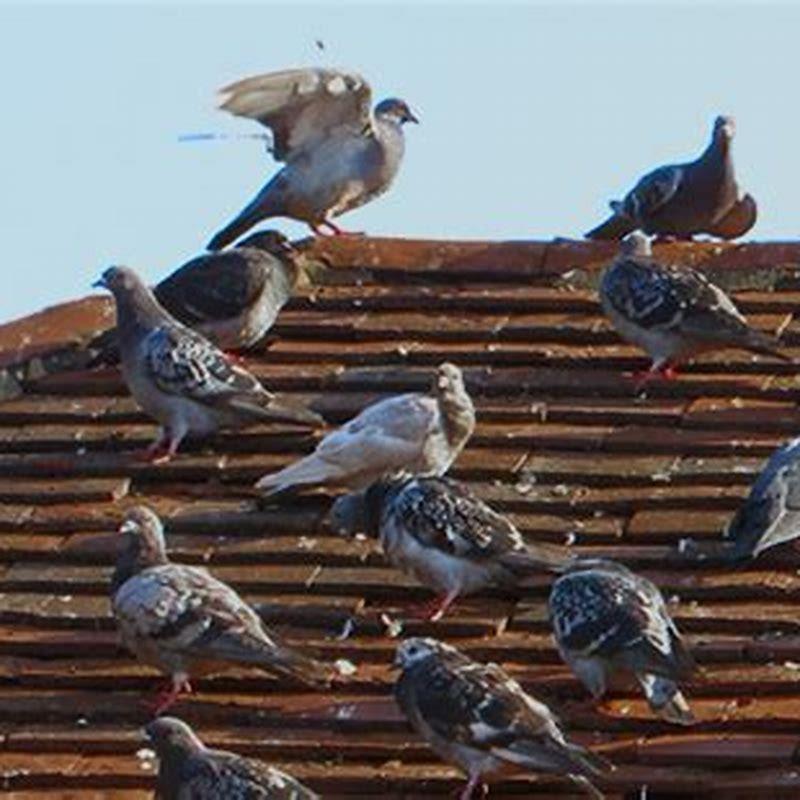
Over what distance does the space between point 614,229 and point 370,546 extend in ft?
13.5

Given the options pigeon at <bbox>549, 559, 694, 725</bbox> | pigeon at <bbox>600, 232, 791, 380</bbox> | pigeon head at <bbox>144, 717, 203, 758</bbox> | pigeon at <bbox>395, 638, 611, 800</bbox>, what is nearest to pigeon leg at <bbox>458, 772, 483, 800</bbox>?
pigeon at <bbox>395, 638, 611, 800</bbox>

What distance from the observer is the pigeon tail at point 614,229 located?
1662cm

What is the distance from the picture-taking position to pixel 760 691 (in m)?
11.7

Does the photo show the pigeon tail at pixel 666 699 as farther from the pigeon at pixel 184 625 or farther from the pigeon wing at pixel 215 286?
the pigeon wing at pixel 215 286

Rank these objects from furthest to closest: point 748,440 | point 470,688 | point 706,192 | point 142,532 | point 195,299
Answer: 1. point 706,192
2. point 195,299
3. point 748,440
4. point 142,532
5. point 470,688

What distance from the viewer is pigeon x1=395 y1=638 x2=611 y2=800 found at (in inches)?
442

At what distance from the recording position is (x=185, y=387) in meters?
14.2

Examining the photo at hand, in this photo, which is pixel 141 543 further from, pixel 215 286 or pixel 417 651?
pixel 215 286

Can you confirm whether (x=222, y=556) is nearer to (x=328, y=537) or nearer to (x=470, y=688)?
(x=328, y=537)

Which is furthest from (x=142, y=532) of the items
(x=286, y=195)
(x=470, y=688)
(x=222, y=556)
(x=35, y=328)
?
(x=286, y=195)

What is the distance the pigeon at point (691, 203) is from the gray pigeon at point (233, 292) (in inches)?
59.3

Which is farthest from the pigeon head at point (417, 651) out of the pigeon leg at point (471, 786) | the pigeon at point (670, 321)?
the pigeon at point (670, 321)

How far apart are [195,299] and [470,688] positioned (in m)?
3.96

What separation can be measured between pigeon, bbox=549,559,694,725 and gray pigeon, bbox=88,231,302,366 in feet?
9.80
